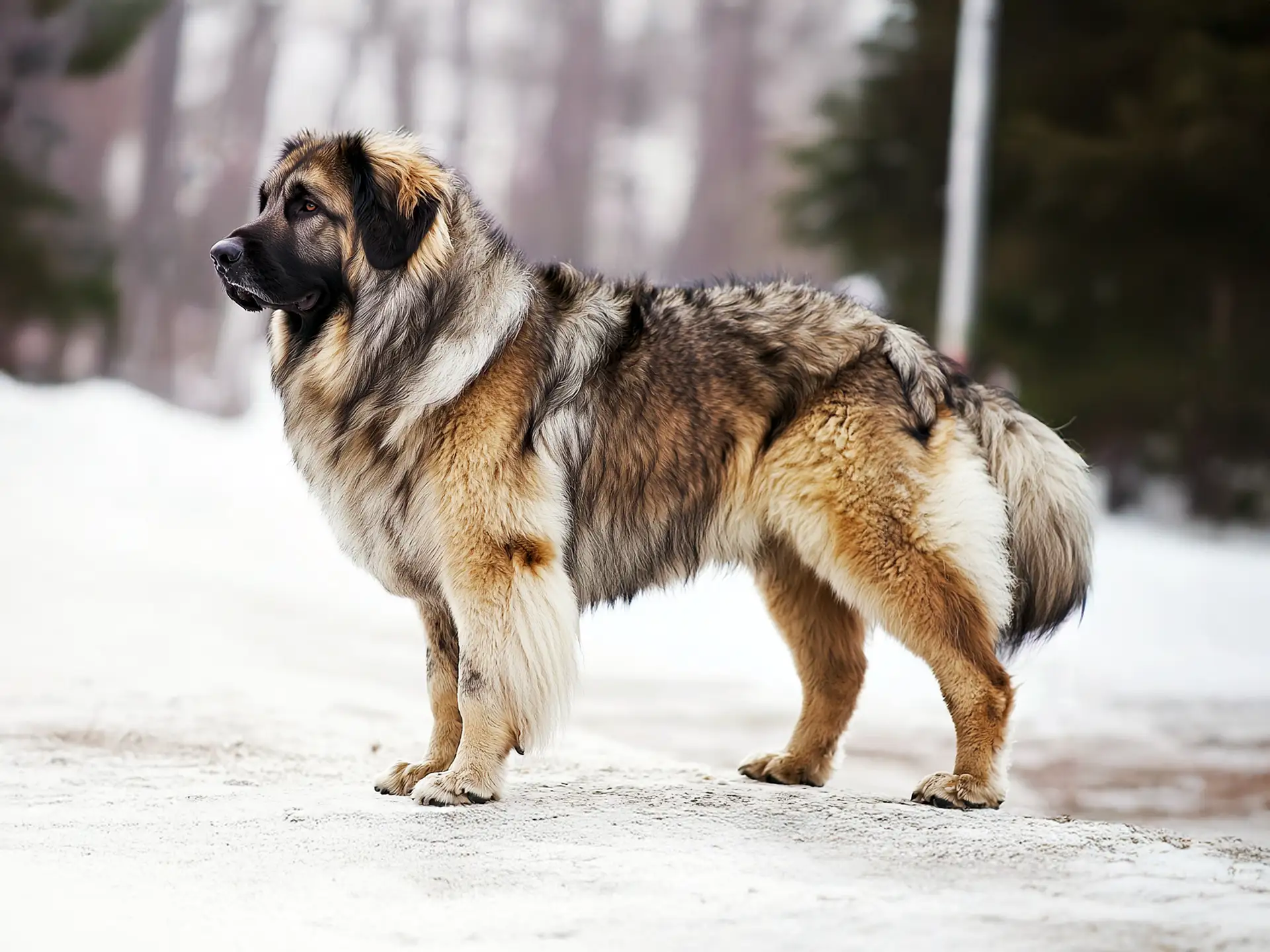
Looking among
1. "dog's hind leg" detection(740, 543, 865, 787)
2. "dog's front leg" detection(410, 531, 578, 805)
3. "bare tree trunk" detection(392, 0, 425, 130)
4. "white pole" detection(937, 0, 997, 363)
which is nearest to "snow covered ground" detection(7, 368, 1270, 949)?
"dog's front leg" detection(410, 531, 578, 805)

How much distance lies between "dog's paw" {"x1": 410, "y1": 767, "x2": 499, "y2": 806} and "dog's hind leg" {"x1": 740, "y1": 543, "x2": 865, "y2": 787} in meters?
1.19

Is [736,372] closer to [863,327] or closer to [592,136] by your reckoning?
[863,327]

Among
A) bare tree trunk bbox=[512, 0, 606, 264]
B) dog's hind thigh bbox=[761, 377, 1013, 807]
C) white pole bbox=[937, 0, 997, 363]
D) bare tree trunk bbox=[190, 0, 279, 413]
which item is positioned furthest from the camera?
bare tree trunk bbox=[512, 0, 606, 264]

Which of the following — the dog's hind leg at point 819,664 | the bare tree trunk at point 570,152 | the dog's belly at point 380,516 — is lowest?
the dog's hind leg at point 819,664

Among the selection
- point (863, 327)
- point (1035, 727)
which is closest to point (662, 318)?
point (863, 327)

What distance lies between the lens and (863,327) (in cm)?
471

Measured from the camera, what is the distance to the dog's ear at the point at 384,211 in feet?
14.6

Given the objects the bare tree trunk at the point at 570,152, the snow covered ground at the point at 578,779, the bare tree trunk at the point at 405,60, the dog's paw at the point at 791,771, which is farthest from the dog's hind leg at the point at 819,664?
the bare tree trunk at the point at 570,152

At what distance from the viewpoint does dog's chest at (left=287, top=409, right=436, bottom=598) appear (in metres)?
4.31

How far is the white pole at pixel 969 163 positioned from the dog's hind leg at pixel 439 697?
9.11m

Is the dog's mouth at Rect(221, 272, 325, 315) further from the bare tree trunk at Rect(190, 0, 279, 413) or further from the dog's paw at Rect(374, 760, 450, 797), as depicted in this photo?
the bare tree trunk at Rect(190, 0, 279, 413)

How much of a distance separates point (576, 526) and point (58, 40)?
1607 centimetres

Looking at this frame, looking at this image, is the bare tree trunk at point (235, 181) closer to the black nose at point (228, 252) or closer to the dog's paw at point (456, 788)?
the black nose at point (228, 252)

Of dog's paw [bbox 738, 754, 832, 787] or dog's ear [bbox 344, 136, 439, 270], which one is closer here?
dog's ear [bbox 344, 136, 439, 270]
